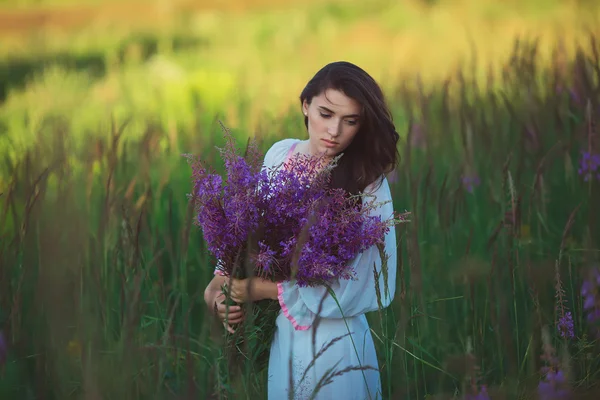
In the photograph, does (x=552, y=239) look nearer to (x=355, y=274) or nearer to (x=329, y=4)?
(x=355, y=274)

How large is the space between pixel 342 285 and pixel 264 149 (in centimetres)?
161

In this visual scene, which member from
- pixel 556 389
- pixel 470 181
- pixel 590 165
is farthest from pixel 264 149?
pixel 556 389

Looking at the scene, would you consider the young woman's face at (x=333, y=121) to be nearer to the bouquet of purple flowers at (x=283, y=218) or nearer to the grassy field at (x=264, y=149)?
the bouquet of purple flowers at (x=283, y=218)

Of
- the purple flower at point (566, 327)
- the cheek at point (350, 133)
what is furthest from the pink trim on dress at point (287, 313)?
the purple flower at point (566, 327)

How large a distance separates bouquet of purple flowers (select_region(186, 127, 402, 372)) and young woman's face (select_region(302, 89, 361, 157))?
0.16 metres

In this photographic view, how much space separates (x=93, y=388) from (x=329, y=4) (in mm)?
14081

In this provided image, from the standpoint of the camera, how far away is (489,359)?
2666mm

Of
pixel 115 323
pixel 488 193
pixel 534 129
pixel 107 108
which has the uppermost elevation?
pixel 107 108

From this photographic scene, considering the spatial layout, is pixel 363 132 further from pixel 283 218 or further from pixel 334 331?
pixel 334 331

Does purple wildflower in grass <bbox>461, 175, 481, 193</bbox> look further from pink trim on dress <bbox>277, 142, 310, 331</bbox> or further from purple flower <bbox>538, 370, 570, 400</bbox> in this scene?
purple flower <bbox>538, 370, 570, 400</bbox>

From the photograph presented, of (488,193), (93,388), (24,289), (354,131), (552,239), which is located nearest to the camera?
(93,388)

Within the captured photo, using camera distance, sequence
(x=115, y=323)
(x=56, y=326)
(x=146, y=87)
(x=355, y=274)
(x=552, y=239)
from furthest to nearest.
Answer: (x=146, y=87) → (x=552, y=239) → (x=115, y=323) → (x=355, y=274) → (x=56, y=326)

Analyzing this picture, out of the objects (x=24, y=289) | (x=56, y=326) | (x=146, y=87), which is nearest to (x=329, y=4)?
(x=146, y=87)

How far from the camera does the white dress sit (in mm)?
2008
